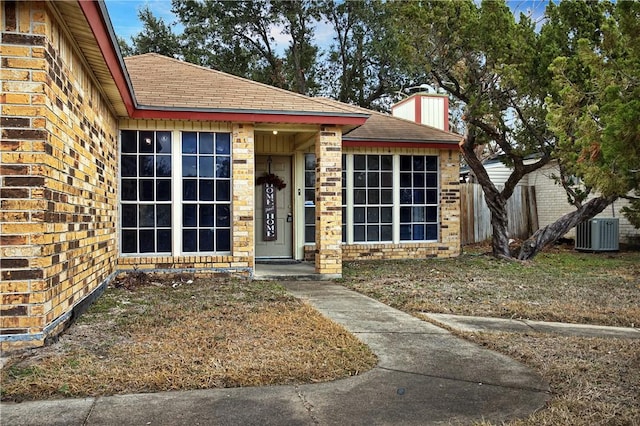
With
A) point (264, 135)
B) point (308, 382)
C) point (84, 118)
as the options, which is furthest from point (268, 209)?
point (308, 382)

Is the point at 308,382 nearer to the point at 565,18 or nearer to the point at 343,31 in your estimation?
the point at 565,18

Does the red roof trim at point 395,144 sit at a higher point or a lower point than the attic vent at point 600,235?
higher

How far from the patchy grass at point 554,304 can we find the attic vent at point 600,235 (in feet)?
3.35

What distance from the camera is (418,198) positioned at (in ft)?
39.4

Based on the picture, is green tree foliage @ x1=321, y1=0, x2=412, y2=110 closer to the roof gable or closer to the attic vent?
the attic vent

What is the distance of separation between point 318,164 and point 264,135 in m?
2.20

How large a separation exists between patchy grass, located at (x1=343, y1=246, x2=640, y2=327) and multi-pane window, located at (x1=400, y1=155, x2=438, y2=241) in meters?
0.83

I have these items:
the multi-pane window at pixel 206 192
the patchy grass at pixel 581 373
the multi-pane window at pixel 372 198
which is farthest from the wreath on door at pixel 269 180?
the patchy grass at pixel 581 373

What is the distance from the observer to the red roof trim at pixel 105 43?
4.46 m

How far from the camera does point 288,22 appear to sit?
25.0 m

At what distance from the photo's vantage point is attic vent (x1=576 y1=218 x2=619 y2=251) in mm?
14867

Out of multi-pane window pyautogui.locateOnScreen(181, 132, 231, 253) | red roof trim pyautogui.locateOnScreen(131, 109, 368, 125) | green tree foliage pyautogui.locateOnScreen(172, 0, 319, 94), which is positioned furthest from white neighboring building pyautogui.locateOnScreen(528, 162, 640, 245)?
multi-pane window pyautogui.locateOnScreen(181, 132, 231, 253)

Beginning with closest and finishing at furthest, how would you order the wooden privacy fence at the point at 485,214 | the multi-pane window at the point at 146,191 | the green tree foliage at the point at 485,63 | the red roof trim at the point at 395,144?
the multi-pane window at the point at 146,191 < the green tree foliage at the point at 485,63 < the red roof trim at the point at 395,144 < the wooden privacy fence at the point at 485,214

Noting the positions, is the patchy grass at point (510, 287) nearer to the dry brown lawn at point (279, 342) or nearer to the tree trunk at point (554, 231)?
the dry brown lawn at point (279, 342)
